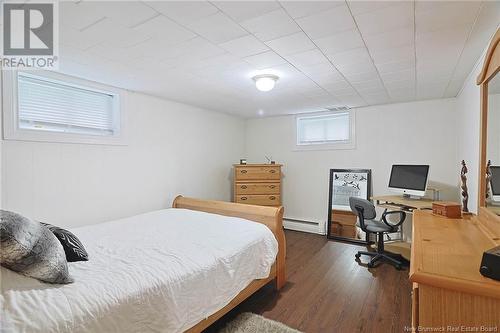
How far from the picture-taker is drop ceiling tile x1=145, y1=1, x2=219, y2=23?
140 centimetres

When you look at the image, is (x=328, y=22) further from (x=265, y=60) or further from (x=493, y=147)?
(x=493, y=147)

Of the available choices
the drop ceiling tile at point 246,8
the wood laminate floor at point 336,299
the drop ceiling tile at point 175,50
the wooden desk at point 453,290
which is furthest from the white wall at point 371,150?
the drop ceiling tile at point 246,8

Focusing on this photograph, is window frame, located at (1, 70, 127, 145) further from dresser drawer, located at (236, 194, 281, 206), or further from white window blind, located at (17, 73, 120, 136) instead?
dresser drawer, located at (236, 194, 281, 206)

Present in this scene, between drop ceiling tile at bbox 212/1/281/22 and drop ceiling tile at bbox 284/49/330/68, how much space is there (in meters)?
0.67

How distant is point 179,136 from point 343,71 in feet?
8.15

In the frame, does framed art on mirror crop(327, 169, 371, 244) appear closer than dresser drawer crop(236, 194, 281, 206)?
Yes

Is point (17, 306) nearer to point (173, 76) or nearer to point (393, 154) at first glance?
point (173, 76)

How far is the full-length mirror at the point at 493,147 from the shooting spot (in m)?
1.46

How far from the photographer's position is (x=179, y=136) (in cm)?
383

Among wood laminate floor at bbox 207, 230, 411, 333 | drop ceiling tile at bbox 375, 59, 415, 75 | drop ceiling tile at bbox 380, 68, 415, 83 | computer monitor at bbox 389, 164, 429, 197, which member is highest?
drop ceiling tile at bbox 380, 68, 415, 83

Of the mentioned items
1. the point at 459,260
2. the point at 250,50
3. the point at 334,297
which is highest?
the point at 250,50

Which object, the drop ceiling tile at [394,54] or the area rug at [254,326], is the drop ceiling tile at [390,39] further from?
the area rug at [254,326]

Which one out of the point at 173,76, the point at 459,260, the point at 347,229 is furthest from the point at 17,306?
the point at 347,229

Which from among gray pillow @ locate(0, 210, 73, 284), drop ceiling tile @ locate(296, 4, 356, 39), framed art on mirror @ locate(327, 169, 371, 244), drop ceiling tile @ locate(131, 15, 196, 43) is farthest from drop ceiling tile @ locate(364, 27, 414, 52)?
framed art on mirror @ locate(327, 169, 371, 244)
